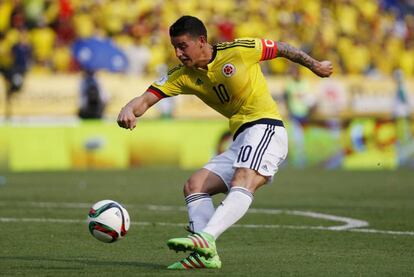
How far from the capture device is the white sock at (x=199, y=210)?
782cm

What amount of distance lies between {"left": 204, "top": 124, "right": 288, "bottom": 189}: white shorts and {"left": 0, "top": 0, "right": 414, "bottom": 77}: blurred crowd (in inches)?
688

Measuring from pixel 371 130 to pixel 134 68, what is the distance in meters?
7.10

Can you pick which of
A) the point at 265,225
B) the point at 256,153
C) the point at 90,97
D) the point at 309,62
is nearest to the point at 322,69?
the point at 309,62

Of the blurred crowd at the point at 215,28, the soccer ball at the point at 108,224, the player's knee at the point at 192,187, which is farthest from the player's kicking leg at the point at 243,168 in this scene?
the blurred crowd at the point at 215,28

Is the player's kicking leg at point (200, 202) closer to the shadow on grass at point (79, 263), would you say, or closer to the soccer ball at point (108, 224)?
the shadow on grass at point (79, 263)

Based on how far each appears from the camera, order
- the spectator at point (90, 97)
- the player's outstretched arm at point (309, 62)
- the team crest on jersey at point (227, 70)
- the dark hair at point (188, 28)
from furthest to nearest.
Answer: the spectator at point (90, 97), the player's outstretched arm at point (309, 62), the team crest on jersey at point (227, 70), the dark hair at point (188, 28)

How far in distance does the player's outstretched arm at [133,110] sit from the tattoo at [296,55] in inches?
41.5

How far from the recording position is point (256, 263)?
25.9 ft

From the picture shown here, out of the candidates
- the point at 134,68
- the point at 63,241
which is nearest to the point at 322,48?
the point at 134,68

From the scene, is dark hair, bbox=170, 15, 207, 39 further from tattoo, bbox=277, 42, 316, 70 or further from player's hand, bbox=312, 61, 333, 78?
player's hand, bbox=312, 61, 333, 78

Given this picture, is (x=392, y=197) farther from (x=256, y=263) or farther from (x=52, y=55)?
(x=52, y=55)

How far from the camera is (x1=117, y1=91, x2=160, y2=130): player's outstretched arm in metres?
7.64

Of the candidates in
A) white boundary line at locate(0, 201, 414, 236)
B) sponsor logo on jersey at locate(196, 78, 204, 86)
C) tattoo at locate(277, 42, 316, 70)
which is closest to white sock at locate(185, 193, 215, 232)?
sponsor logo on jersey at locate(196, 78, 204, 86)

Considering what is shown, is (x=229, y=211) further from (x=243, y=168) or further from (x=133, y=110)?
(x=133, y=110)
